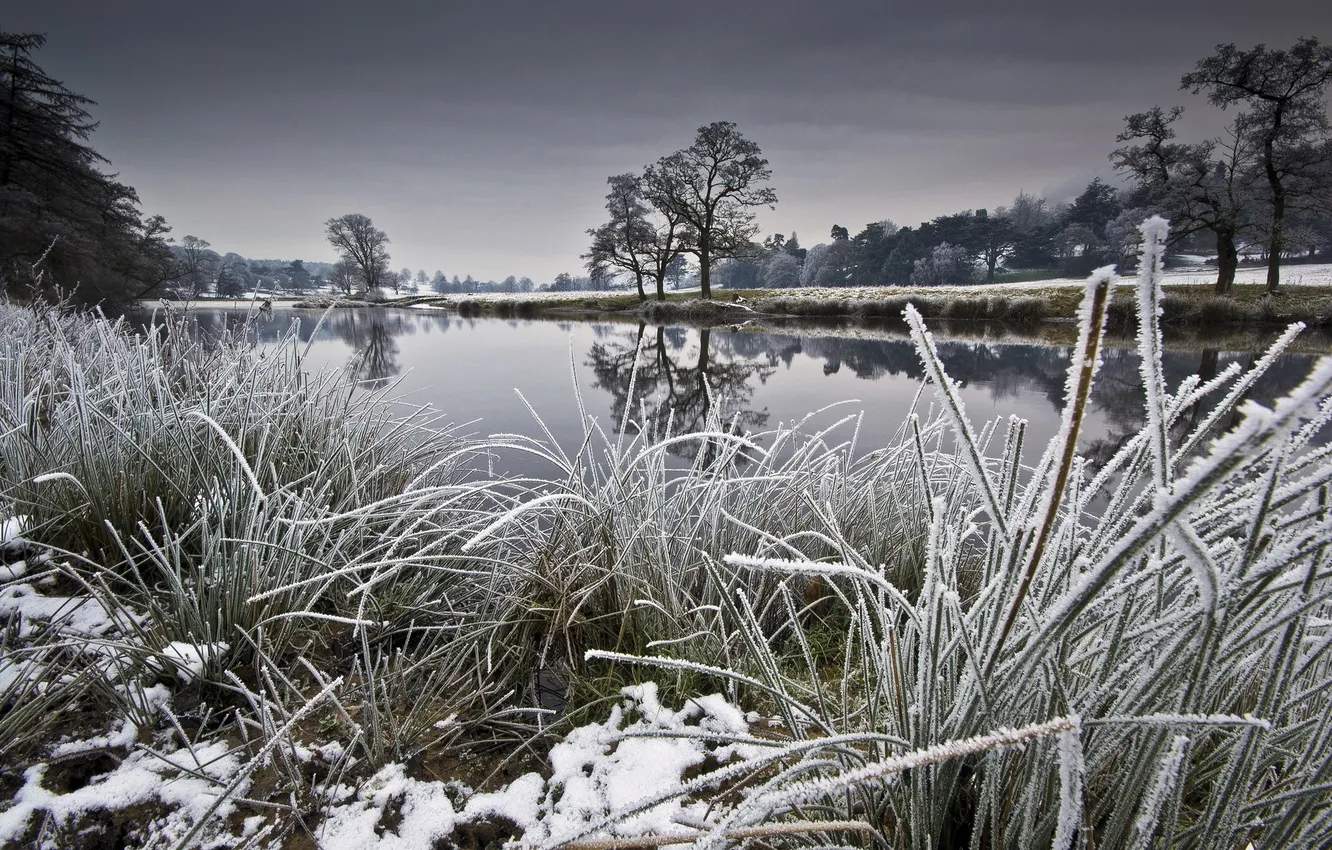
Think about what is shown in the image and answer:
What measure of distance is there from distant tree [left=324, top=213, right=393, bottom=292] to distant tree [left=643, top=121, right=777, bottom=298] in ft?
87.1

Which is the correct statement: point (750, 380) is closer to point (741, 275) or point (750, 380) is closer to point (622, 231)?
point (622, 231)

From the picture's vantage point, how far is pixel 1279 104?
15.9 meters

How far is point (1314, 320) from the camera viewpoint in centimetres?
1266

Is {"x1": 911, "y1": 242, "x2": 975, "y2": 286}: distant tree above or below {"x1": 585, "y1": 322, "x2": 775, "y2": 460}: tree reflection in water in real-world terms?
above

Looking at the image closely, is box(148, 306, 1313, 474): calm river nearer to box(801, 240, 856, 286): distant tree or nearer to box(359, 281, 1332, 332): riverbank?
box(359, 281, 1332, 332): riverbank

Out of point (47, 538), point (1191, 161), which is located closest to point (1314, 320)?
point (1191, 161)

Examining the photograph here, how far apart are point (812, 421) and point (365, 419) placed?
369cm

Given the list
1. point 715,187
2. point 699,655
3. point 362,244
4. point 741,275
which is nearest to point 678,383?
point 699,655

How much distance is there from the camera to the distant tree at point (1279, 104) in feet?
50.1

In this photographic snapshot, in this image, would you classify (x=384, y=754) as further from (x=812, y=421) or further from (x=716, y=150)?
(x=716, y=150)

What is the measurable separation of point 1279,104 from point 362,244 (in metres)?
47.1

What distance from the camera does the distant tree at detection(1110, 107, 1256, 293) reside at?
16.9m

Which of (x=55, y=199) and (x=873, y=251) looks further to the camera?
(x=873, y=251)

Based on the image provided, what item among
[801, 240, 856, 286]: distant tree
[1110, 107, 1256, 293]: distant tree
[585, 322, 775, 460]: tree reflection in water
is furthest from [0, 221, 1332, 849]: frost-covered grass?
[801, 240, 856, 286]: distant tree
